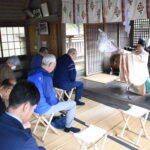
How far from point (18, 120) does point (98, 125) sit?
203cm

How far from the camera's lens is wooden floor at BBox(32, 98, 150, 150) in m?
2.39

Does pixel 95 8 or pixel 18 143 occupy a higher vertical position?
pixel 95 8

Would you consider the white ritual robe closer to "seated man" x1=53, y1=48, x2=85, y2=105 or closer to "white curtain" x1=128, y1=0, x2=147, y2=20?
"white curtain" x1=128, y1=0, x2=147, y2=20

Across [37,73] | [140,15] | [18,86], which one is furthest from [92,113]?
[18,86]

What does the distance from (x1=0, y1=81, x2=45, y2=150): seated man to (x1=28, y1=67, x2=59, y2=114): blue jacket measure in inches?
45.0

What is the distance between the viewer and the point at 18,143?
0.98 m

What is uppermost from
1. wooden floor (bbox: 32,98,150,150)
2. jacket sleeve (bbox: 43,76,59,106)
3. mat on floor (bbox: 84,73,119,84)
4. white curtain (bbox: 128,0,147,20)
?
white curtain (bbox: 128,0,147,20)

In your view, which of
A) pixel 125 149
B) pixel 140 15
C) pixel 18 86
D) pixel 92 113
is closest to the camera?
pixel 18 86

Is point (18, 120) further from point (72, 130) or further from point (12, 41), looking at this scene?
point (12, 41)

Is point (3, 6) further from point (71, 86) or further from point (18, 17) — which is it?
point (71, 86)

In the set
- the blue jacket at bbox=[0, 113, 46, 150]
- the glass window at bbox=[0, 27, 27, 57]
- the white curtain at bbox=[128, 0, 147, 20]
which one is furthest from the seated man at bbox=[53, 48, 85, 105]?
the glass window at bbox=[0, 27, 27, 57]

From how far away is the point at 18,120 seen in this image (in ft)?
3.62

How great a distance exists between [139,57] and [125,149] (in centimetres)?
195

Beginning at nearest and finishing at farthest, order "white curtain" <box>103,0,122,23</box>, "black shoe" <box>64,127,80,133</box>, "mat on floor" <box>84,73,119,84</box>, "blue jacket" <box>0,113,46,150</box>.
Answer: "blue jacket" <box>0,113,46,150</box> < "black shoe" <box>64,127,80,133</box> < "white curtain" <box>103,0,122,23</box> < "mat on floor" <box>84,73,119,84</box>
